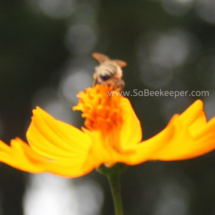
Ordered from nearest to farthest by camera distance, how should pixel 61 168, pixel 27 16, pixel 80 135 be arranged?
1. pixel 61 168
2. pixel 80 135
3. pixel 27 16

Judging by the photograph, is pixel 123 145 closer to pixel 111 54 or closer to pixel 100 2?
pixel 111 54

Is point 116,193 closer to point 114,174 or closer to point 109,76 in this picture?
point 114,174

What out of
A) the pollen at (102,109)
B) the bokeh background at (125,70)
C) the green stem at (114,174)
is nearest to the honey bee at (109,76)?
the pollen at (102,109)

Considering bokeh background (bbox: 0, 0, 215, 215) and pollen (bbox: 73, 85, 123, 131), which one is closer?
pollen (bbox: 73, 85, 123, 131)

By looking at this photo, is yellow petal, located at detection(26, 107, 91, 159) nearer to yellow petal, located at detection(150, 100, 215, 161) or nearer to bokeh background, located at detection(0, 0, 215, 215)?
yellow petal, located at detection(150, 100, 215, 161)

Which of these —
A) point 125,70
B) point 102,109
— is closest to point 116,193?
point 102,109

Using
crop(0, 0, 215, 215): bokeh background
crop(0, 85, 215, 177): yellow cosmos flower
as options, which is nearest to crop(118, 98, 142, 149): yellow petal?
crop(0, 85, 215, 177): yellow cosmos flower

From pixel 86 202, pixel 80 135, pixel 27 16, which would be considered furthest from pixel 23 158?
pixel 27 16
